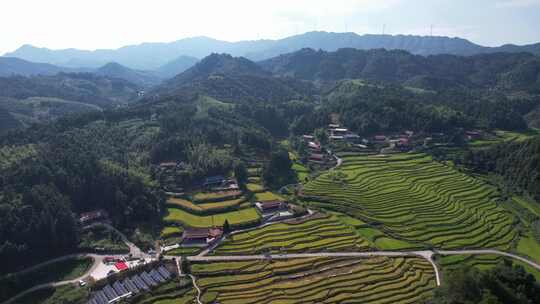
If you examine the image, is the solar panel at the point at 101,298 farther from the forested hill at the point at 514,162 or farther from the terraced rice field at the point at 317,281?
the forested hill at the point at 514,162

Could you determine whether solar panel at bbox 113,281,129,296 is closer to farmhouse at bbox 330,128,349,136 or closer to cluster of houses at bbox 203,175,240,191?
cluster of houses at bbox 203,175,240,191

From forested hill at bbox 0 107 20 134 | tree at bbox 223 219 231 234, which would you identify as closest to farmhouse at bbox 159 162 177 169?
tree at bbox 223 219 231 234

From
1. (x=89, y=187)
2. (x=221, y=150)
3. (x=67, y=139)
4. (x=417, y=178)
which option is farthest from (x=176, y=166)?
(x=417, y=178)

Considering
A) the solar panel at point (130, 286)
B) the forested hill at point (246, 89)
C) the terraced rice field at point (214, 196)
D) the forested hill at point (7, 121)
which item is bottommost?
the solar panel at point (130, 286)

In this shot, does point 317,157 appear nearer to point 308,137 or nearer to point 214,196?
point 308,137

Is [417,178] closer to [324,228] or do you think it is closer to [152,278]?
[324,228]

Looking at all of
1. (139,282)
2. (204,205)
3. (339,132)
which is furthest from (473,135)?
(139,282)

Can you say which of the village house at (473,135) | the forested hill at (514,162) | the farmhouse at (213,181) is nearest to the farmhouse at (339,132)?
the forested hill at (514,162)
